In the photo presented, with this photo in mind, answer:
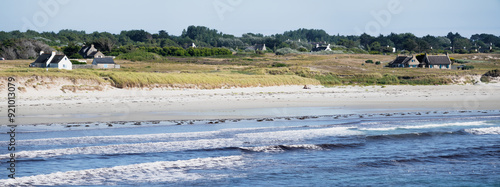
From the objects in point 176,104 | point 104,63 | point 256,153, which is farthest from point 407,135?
point 104,63

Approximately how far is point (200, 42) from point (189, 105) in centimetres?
12796

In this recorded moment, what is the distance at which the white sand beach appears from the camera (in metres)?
19.7

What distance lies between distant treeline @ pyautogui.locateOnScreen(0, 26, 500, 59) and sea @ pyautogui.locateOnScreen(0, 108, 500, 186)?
210 ft

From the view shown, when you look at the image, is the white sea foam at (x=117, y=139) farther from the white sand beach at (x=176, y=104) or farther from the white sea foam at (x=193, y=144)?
the white sand beach at (x=176, y=104)

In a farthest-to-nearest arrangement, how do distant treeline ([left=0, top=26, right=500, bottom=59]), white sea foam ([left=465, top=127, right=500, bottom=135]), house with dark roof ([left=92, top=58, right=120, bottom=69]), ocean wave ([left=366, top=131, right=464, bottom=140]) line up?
distant treeline ([left=0, top=26, right=500, bottom=59]), house with dark roof ([left=92, top=58, right=120, bottom=69]), white sea foam ([left=465, top=127, right=500, bottom=135]), ocean wave ([left=366, top=131, right=464, bottom=140])

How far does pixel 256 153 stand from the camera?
508 inches

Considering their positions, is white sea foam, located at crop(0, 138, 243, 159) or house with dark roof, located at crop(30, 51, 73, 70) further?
house with dark roof, located at crop(30, 51, 73, 70)

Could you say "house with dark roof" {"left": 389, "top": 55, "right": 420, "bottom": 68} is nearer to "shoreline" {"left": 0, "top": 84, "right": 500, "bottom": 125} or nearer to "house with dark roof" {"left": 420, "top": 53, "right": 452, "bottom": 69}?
"house with dark roof" {"left": 420, "top": 53, "right": 452, "bottom": 69}

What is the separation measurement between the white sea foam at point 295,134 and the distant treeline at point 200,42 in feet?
216

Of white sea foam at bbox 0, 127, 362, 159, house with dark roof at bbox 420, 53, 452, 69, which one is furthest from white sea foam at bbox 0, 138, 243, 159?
house with dark roof at bbox 420, 53, 452, 69

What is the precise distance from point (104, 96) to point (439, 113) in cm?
1810

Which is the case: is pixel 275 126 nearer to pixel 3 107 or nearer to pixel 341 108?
pixel 341 108

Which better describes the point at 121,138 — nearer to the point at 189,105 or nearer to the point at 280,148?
the point at 280,148

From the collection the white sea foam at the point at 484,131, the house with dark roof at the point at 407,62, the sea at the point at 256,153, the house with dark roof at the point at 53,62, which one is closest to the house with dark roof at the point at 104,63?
the house with dark roof at the point at 53,62
